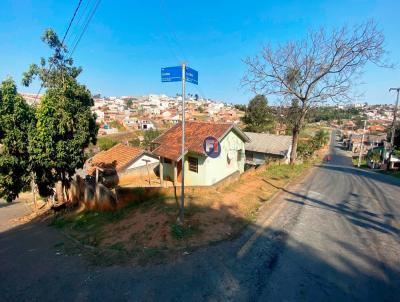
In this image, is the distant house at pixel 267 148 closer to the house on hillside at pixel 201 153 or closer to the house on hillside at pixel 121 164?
the house on hillside at pixel 201 153

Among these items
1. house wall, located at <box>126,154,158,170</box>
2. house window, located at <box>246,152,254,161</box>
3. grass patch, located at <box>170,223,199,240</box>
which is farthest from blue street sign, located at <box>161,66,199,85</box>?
house window, located at <box>246,152,254,161</box>

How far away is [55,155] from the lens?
1220 cm

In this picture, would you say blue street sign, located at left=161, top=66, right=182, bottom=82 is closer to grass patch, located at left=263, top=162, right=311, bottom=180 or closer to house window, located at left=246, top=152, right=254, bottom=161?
grass patch, located at left=263, top=162, right=311, bottom=180

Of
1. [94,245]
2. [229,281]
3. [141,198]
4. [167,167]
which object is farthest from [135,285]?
[167,167]

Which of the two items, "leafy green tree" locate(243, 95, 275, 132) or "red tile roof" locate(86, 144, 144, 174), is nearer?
"red tile roof" locate(86, 144, 144, 174)

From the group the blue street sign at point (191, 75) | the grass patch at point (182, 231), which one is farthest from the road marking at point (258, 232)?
the blue street sign at point (191, 75)

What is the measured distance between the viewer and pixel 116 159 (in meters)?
24.0

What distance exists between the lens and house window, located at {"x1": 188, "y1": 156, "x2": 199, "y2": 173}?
53.3 ft

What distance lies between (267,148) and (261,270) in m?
25.0

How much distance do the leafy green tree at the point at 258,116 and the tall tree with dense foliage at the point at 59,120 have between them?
27.8 meters

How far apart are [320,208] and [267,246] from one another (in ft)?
13.2

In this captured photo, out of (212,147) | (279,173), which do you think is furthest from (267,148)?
(212,147)

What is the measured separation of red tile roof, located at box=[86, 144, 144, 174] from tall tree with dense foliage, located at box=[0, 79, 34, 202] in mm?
9923

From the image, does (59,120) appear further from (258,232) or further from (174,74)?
(258,232)
